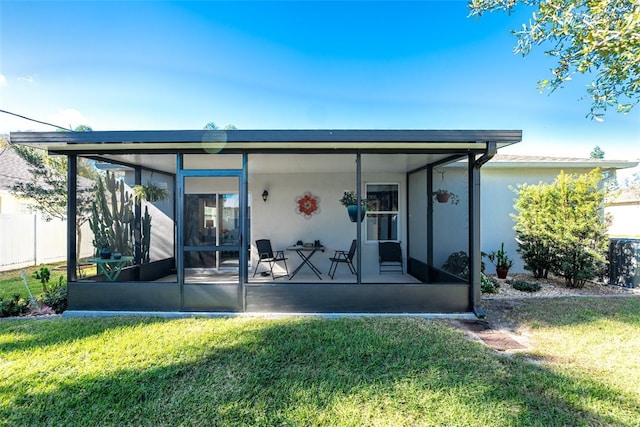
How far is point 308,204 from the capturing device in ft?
25.2

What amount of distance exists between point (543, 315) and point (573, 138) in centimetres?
1301

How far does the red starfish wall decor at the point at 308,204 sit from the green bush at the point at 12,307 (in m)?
5.14

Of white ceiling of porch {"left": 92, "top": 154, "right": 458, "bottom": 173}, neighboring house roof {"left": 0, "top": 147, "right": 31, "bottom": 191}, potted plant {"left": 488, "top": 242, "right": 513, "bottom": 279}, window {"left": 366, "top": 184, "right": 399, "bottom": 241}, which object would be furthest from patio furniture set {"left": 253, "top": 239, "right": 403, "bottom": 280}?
neighboring house roof {"left": 0, "top": 147, "right": 31, "bottom": 191}

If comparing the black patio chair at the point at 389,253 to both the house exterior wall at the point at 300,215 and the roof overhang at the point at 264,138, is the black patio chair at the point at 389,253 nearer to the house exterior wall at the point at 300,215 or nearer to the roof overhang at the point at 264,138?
the house exterior wall at the point at 300,215

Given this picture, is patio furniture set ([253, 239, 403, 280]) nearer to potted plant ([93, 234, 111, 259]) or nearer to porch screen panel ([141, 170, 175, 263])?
porch screen panel ([141, 170, 175, 263])

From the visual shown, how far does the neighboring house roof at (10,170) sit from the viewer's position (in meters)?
10.5

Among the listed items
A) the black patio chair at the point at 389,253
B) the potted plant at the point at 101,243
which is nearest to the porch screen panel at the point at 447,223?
the black patio chair at the point at 389,253

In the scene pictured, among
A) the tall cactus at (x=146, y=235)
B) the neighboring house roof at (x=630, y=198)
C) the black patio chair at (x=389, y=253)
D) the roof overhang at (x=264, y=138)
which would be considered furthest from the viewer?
the neighboring house roof at (x=630, y=198)

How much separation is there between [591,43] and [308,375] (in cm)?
505

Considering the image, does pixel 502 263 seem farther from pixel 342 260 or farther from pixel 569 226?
pixel 342 260

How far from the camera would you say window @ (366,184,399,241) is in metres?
7.55

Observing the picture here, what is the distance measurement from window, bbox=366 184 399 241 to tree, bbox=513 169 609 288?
106 inches

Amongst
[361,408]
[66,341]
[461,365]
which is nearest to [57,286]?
[66,341]

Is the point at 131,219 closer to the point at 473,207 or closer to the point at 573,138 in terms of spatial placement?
the point at 473,207
